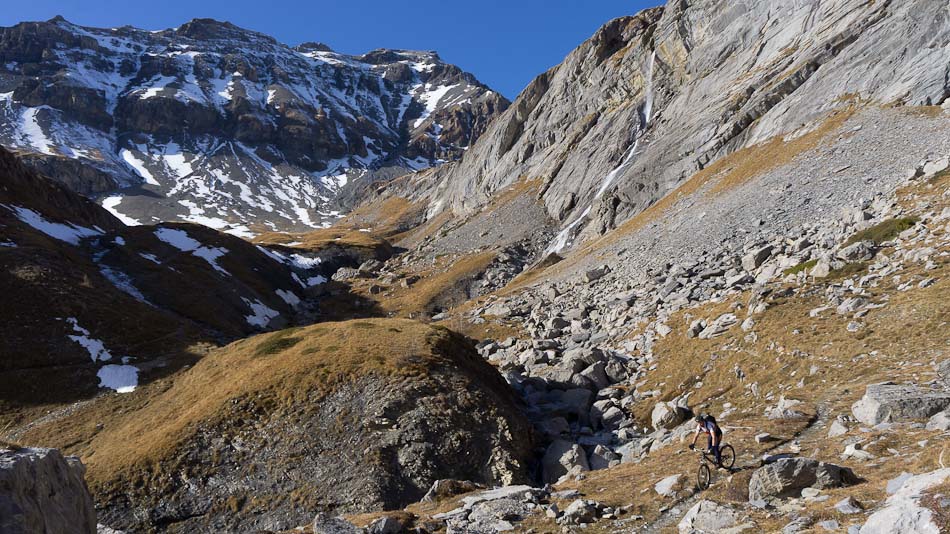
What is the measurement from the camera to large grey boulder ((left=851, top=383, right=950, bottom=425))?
1548cm

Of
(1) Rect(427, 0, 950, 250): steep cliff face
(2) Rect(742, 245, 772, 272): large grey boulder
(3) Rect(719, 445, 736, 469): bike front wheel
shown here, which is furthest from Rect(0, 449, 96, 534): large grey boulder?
(1) Rect(427, 0, 950, 250): steep cliff face

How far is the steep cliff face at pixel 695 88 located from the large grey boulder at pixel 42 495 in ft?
210

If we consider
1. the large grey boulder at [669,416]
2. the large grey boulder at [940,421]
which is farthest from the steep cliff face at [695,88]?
the large grey boulder at [940,421]

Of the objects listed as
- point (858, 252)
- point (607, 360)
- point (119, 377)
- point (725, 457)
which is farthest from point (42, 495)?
point (858, 252)

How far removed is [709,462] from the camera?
17.4 m

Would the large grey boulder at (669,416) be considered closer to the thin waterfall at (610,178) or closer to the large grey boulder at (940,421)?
the large grey boulder at (940,421)

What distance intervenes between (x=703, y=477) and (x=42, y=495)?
1726 centimetres

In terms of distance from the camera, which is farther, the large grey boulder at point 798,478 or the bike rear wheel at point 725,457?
the bike rear wheel at point 725,457

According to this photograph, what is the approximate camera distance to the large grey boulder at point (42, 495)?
436 inches

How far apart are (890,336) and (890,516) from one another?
624 inches

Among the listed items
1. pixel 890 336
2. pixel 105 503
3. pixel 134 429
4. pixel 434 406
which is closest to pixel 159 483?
pixel 105 503

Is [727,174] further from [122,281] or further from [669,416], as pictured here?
[122,281]

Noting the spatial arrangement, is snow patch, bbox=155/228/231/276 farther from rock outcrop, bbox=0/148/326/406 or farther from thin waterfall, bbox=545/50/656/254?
thin waterfall, bbox=545/50/656/254

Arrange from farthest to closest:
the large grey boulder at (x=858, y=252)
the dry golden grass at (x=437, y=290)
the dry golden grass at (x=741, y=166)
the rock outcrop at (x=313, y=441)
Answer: the dry golden grass at (x=437, y=290)
the dry golden grass at (x=741, y=166)
the large grey boulder at (x=858, y=252)
the rock outcrop at (x=313, y=441)
